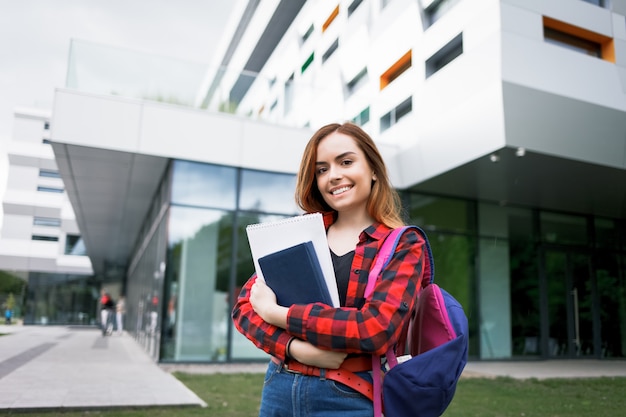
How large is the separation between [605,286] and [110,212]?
12.6 metres

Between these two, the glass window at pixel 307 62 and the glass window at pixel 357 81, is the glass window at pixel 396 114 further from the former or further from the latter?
the glass window at pixel 307 62

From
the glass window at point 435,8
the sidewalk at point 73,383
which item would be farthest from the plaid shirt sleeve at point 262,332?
the glass window at point 435,8

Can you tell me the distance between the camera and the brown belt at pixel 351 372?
1.22 metres

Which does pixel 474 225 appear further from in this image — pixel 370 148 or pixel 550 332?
pixel 370 148

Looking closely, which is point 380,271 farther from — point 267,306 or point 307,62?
point 307,62

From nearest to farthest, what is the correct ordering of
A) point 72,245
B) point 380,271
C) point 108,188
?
point 380,271
point 108,188
point 72,245

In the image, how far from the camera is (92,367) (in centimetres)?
770

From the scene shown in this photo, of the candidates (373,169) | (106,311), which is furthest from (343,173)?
(106,311)

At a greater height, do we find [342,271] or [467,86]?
[467,86]

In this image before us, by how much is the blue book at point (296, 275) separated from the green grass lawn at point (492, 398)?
12.2 feet

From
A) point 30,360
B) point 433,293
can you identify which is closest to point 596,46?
point 433,293

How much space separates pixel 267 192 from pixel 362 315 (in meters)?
8.74

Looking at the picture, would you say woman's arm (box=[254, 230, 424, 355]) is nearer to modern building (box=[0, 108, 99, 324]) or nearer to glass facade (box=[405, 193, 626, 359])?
modern building (box=[0, 108, 99, 324])

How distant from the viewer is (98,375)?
6.81 meters
